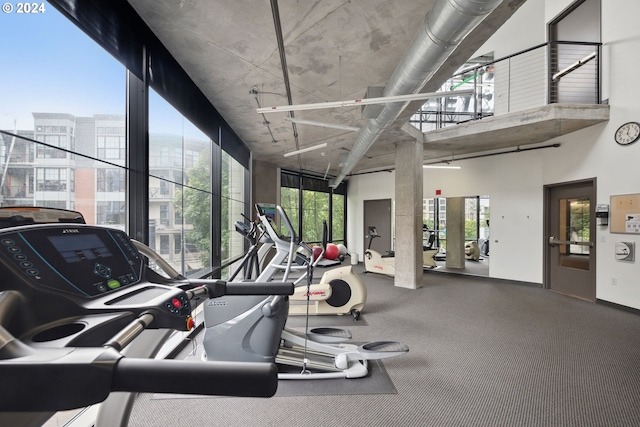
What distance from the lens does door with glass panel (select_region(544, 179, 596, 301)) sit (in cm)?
520

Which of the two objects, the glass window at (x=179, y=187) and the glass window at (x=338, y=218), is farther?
the glass window at (x=338, y=218)

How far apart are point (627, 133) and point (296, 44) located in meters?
5.54

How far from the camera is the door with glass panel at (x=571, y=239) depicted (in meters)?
5.20

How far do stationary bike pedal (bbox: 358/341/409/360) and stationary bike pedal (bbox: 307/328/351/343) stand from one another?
16.3 inches

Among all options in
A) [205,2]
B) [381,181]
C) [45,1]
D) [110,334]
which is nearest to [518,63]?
[381,181]

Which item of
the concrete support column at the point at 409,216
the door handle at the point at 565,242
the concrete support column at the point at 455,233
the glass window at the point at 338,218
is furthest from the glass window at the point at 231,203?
the door handle at the point at 565,242

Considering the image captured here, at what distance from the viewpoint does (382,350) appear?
2754 millimetres

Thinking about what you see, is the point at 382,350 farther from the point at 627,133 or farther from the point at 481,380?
the point at 627,133

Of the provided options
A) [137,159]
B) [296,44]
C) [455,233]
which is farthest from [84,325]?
[455,233]

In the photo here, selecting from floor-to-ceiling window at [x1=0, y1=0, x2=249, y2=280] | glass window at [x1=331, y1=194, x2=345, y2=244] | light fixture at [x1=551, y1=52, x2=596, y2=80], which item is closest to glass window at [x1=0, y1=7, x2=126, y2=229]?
floor-to-ceiling window at [x1=0, y1=0, x2=249, y2=280]

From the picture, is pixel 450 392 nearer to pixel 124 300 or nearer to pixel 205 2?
pixel 124 300

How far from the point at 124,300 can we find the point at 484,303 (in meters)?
5.63

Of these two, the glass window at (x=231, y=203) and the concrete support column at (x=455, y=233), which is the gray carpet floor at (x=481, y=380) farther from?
the concrete support column at (x=455, y=233)

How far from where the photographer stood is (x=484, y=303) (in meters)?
5.01
